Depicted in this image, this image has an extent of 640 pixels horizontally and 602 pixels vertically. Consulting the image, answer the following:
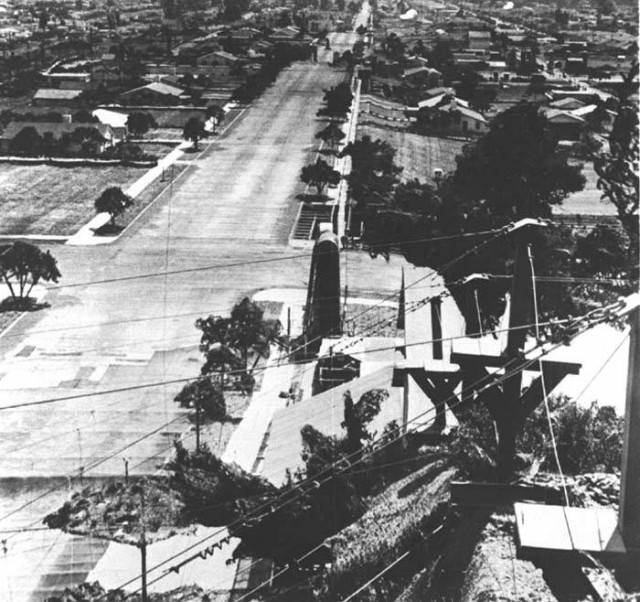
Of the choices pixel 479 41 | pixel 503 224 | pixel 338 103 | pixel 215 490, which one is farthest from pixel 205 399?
pixel 479 41

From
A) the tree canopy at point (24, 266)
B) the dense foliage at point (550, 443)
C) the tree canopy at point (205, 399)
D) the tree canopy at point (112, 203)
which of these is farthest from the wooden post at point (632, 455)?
the tree canopy at point (112, 203)

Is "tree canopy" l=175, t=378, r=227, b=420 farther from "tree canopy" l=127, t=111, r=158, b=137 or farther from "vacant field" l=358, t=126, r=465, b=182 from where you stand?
"tree canopy" l=127, t=111, r=158, b=137

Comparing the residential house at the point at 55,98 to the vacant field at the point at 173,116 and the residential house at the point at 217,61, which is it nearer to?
the vacant field at the point at 173,116

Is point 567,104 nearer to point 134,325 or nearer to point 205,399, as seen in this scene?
point 134,325

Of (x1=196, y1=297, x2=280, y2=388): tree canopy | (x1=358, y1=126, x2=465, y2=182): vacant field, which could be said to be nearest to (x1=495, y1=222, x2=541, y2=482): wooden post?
(x1=196, y1=297, x2=280, y2=388): tree canopy

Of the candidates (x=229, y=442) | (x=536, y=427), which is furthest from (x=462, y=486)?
(x=229, y=442)

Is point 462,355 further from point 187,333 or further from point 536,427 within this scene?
point 187,333
